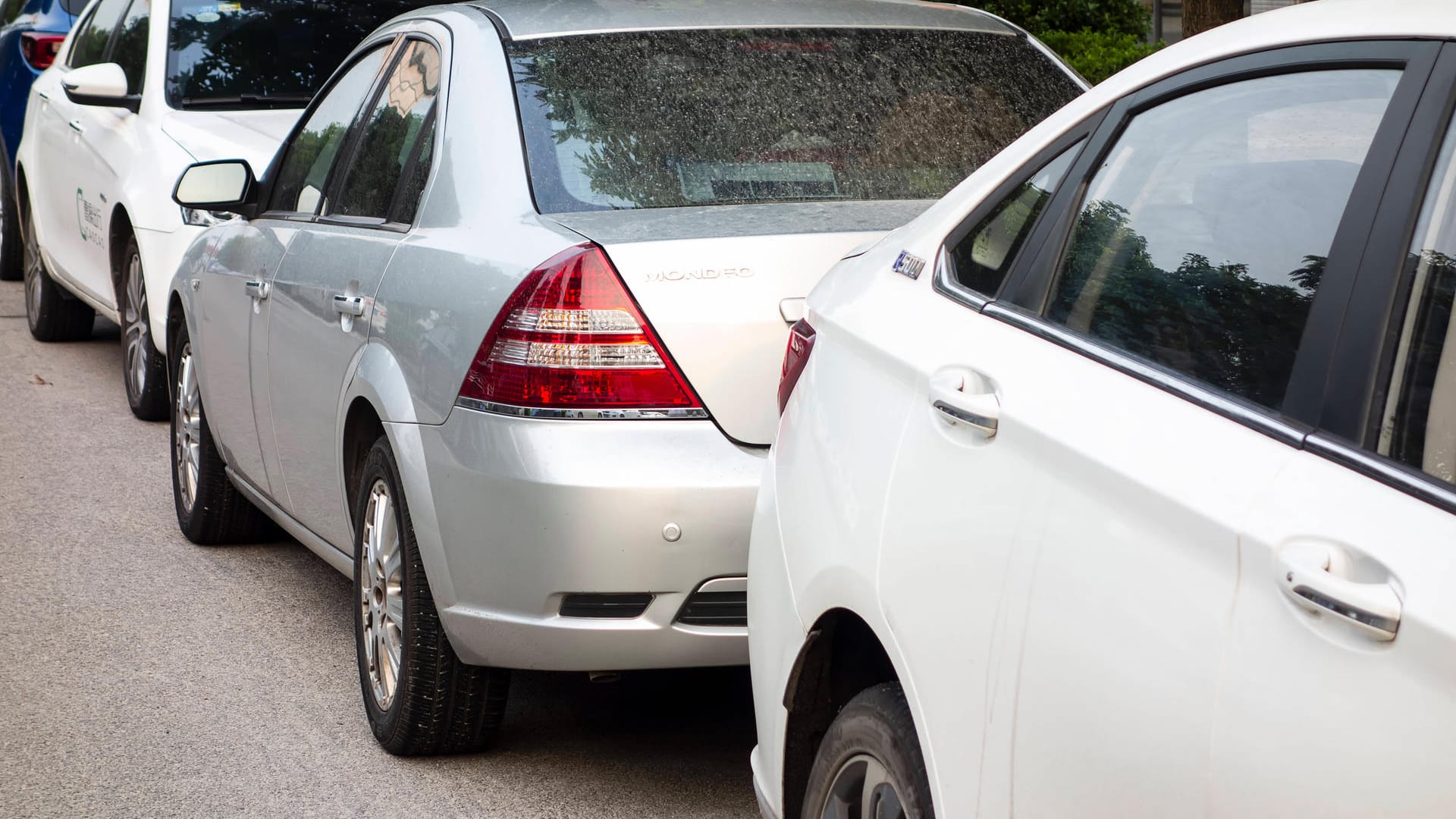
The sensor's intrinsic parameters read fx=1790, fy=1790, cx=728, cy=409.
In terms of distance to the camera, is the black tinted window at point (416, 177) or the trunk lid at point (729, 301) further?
the black tinted window at point (416, 177)

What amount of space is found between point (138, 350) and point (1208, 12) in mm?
5032

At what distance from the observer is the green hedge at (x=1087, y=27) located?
1177 centimetres

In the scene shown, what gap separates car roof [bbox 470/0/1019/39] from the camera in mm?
4516

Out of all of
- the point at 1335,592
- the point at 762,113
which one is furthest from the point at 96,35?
the point at 1335,592

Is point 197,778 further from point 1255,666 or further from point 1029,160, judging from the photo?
point 1255,666

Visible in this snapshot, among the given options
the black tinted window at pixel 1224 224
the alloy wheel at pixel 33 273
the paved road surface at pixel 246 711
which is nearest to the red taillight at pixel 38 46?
the alloy wheel at pixel 33 273

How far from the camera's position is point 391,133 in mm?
4629

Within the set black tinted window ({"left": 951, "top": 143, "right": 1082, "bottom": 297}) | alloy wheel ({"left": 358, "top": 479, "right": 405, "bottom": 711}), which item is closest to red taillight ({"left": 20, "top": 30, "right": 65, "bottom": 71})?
alloy wheel ({"left": 358, "top": 479, "right": 405, "bottom": 711})

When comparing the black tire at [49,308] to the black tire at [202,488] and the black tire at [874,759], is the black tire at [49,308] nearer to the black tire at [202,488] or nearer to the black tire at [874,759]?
the black tire at [202,488]

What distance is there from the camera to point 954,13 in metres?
4.98

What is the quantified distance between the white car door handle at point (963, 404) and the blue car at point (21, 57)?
11025 mm

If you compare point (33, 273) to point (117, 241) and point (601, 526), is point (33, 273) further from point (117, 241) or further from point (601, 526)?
point (601, 526)

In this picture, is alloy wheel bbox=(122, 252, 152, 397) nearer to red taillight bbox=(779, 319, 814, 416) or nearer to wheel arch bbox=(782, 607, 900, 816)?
red taillight bbox=(779, 319, 814, 416)

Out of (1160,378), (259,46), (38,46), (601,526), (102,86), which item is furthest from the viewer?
(38,46)
